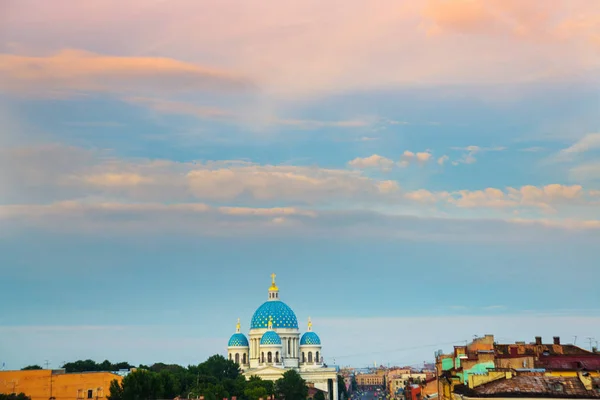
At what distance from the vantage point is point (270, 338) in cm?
19325

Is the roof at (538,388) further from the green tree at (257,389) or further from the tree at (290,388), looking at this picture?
the tree at (290,388)

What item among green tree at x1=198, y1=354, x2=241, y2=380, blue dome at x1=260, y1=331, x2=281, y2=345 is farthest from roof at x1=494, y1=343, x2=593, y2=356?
blue dome at x1=260, y1=331, x2=281, y2=345

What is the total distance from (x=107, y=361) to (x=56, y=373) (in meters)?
63.4

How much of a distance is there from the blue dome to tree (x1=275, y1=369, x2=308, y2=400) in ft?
67.3

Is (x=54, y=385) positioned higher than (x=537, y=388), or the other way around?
(x=54, y=385)

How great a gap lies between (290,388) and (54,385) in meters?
73.1

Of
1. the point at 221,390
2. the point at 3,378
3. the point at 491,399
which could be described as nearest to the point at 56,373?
the point at 3,378

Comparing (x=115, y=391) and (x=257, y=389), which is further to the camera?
(x=257, y=389)

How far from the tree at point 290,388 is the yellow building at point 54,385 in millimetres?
66481

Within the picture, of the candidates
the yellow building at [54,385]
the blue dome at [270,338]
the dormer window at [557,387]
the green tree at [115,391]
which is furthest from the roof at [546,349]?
the blue dome at [270,338]

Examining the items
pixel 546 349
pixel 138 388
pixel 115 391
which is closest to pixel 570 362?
pixel 546 349

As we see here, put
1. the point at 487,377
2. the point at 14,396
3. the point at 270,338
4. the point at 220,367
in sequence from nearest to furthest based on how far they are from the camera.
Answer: the point at 487,377
the point at 14,396
the point at 220,367
the point at 270,338

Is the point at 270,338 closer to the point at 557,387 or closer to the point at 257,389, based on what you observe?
the point at 257,389

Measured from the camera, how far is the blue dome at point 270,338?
7594 inches
